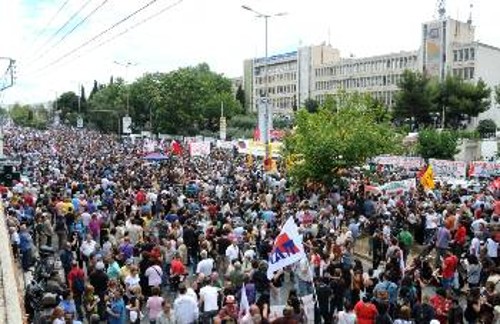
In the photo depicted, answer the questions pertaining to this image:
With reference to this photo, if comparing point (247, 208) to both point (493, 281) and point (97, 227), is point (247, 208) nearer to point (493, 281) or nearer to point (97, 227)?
point (97, 227)

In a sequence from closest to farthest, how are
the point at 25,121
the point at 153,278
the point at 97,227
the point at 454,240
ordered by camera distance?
the point at 153,278, the point at 454,240, the point at 97,227, the point at 25,121

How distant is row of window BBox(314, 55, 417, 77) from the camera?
112 metres

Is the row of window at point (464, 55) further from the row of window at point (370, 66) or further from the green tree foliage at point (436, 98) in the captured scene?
the green tree foliage at point (436, 98)

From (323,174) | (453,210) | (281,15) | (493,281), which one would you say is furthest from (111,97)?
(493,281)

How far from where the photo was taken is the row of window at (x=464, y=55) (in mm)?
97625

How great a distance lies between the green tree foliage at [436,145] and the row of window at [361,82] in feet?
217

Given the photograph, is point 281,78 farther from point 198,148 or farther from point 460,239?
point 460,239

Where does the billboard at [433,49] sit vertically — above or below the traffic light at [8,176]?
above

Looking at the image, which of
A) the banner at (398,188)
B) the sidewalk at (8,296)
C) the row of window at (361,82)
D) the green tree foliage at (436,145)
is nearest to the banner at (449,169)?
the banner at (398,188)

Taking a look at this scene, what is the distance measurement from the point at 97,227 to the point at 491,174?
62.1ft

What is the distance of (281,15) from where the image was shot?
3853cm

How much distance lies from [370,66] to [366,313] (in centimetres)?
11530

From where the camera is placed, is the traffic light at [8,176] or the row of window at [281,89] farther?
the row of window at [281,89]

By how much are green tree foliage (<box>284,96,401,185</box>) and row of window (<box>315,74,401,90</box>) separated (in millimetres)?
87700
